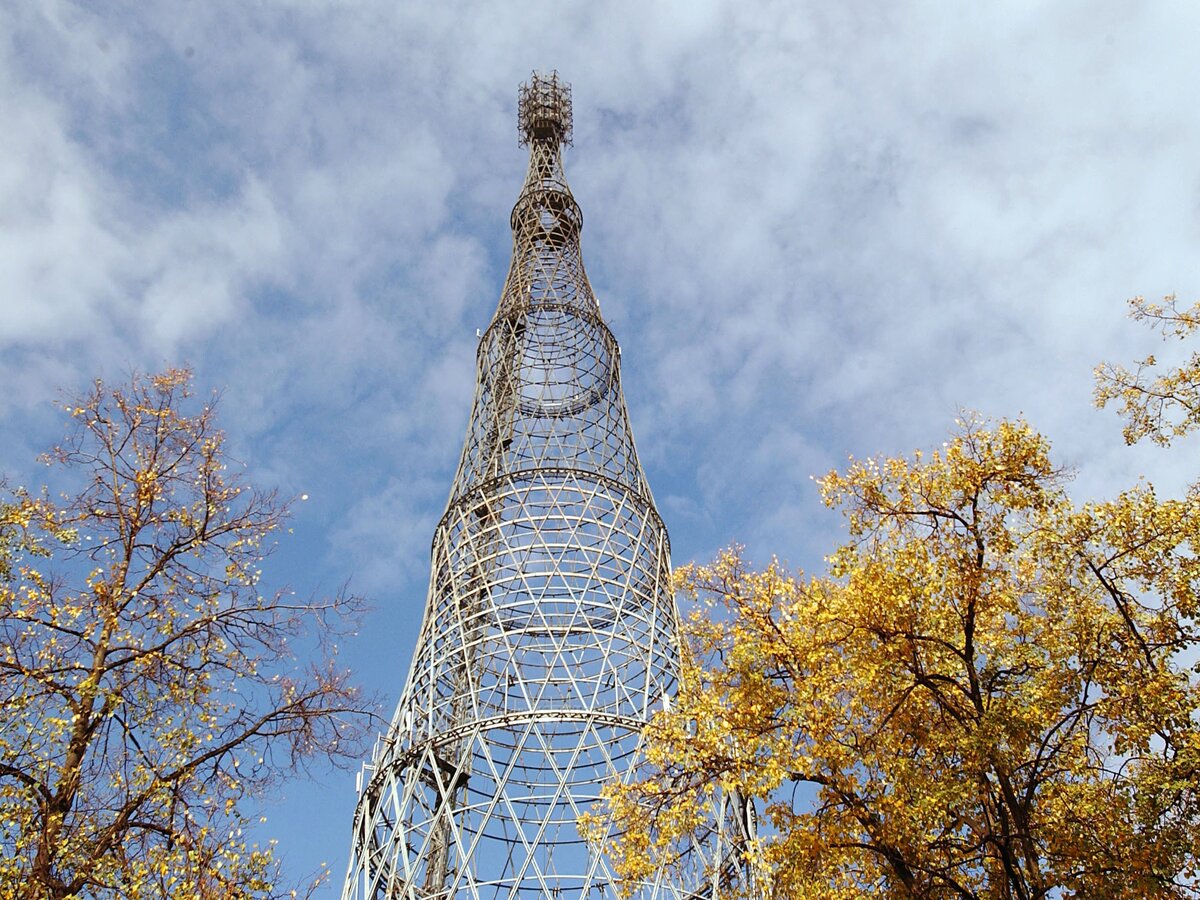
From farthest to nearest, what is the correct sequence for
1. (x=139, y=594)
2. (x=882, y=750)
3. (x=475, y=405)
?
1. (x=475, y=405)
2. (x=882, y=750)
3. (x=139, y=594)

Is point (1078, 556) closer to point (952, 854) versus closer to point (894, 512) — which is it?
point (894, 512)

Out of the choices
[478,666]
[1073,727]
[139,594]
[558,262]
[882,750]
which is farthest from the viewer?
[558,262]

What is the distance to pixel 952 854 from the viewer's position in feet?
39.7

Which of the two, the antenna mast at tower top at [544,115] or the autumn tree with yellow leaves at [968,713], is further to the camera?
the antenna mast at tower top at [544,115]

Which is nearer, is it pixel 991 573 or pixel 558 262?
pixel 991 573

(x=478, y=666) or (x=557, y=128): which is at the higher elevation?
(x=557, y=128)

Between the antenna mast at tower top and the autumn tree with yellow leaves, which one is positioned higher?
the antenna mast at tower top

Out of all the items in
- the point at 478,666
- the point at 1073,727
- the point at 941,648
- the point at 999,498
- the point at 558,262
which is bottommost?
the point at 1073,727

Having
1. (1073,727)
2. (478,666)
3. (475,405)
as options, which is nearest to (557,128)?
(475,405)

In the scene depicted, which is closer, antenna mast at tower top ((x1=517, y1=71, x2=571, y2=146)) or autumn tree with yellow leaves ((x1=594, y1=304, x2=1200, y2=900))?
autumn tree with yellow leaves ((x1=594, y1=304, x2=1200, y2=900))

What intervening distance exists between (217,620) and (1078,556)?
10547 mm

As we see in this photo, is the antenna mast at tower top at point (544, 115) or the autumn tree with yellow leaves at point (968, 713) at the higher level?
the antenna mast at tower top at point (544, 115)

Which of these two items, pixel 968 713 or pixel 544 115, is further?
pixel 544 115

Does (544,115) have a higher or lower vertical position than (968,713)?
higher
